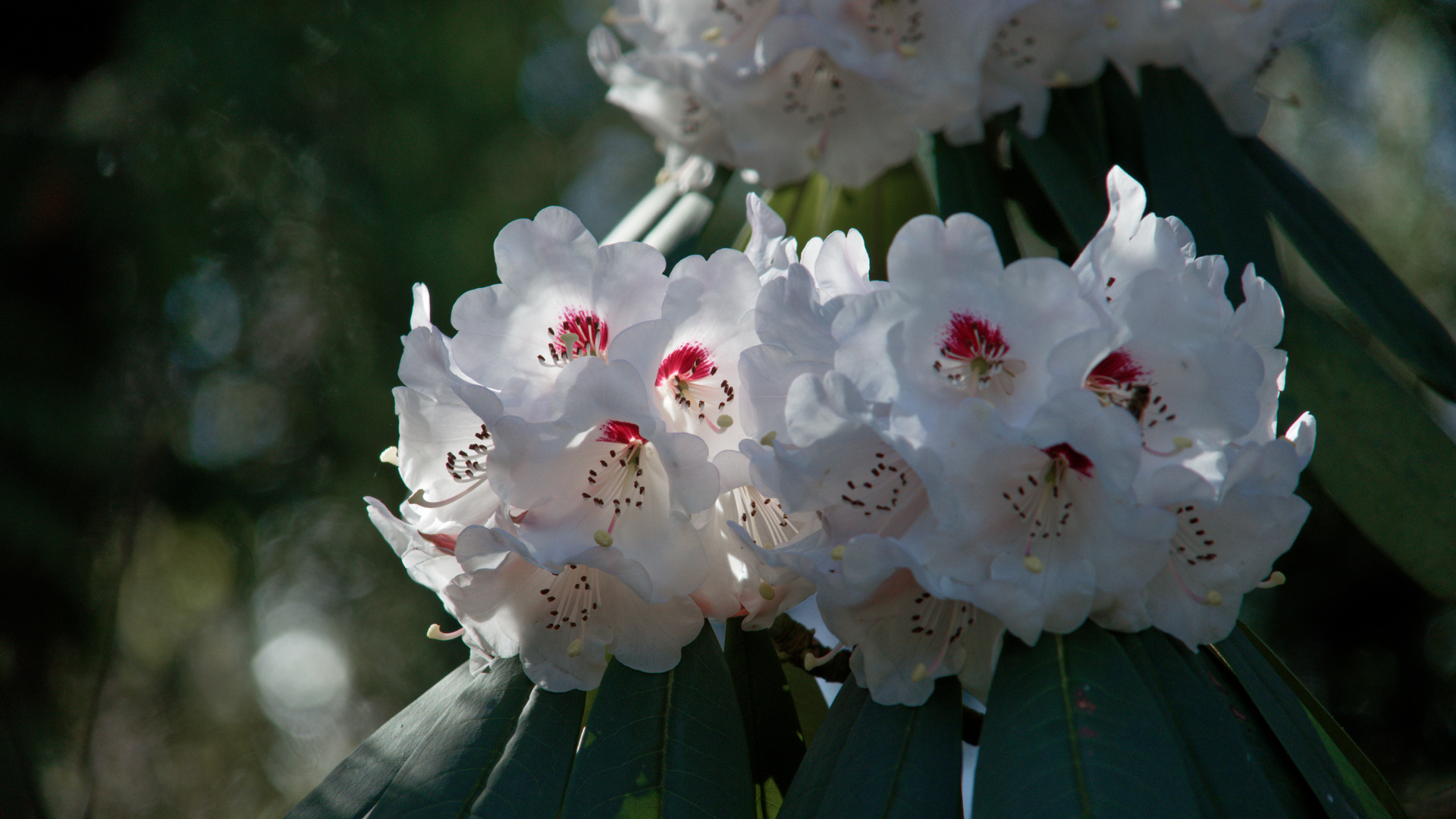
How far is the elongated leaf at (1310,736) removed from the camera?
2.41 feet

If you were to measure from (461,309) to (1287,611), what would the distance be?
6.26 feet

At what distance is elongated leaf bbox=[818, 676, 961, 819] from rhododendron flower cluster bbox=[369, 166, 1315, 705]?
0.02 meters

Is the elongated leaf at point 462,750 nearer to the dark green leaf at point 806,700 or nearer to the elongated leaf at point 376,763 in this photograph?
the elongated leaf at point 376,763

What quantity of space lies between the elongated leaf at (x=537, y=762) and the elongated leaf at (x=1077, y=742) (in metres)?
0.33

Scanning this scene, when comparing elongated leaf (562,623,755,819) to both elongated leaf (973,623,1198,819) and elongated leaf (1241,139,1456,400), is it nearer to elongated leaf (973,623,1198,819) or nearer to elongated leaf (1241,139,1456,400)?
elongated leaf (973,623,1198,819)

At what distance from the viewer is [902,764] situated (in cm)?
71

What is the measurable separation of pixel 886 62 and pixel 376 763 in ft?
3.04

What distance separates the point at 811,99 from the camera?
1255 millimetres

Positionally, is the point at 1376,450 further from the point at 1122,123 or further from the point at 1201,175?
the point at 1122,123

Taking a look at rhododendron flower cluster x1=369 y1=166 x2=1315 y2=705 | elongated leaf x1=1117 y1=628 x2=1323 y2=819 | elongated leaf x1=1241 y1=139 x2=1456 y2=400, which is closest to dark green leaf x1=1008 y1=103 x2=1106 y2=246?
elongated leaf x1=1241 y1=139 x2=1456 y2=400

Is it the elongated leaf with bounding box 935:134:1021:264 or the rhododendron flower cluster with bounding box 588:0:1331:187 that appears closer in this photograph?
the rhododendron flower cluster with bounding box 588:0:1331:187

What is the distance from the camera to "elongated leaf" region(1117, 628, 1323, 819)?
0.68 meters

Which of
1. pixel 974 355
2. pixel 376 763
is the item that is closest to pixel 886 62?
pixel 974 355

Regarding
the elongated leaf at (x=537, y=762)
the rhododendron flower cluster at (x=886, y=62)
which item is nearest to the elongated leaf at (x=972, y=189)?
the rhododendron flower cluster at (x=886, y=62)
